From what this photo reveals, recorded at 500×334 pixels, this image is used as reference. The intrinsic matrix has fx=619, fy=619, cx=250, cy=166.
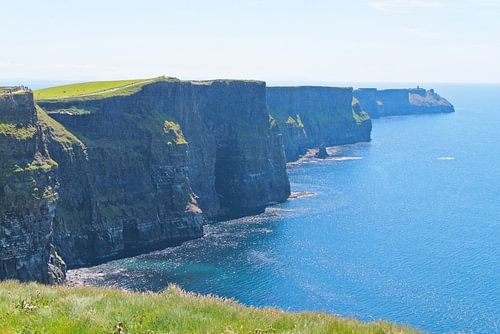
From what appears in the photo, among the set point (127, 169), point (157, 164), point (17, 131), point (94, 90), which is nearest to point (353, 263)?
point (157, 164)

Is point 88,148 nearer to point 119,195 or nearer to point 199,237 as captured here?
point 119,195

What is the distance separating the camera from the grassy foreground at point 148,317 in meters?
22.9

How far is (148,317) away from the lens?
24094mm

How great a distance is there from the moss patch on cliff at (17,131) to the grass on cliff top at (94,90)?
3007 centimetres

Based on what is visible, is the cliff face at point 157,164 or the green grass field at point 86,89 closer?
the cliff face at point 157,164

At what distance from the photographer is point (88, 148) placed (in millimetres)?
115625

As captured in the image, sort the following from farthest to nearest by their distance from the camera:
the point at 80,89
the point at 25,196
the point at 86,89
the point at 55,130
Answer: the point at 80,89 → the point at 86,89 → the point at 55,130 → the point at 25,196

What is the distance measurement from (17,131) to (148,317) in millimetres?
73518

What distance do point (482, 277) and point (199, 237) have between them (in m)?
54.7

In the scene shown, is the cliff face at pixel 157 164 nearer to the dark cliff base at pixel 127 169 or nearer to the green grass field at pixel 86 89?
the dark cliff base at pixel 127 169

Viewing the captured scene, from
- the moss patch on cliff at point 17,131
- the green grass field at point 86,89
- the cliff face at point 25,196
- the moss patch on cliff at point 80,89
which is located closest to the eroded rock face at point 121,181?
the green grass field at point 86,89

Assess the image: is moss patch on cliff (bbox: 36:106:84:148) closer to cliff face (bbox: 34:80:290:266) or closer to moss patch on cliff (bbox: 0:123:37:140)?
cliff face (bbox: 34:80:290:266)

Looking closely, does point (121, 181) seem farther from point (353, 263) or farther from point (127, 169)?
point (353, 263)

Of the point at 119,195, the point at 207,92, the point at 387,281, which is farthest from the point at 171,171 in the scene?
the point at 387,281
